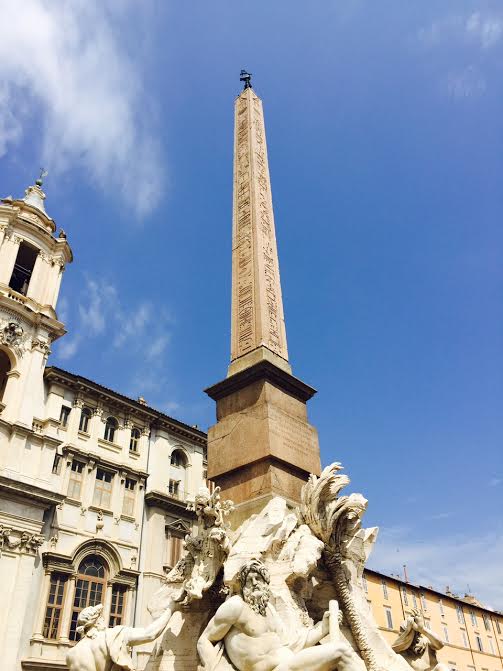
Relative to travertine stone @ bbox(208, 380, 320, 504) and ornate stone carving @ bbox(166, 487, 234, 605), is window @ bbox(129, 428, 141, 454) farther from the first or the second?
ornate stone carving @ bbox(166, 487, 234, 605)

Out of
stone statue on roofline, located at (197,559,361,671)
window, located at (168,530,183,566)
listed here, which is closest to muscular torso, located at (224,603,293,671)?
stone statue on roofline, located at (197,559,361,671)

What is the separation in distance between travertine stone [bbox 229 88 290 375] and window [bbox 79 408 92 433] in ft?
47.6

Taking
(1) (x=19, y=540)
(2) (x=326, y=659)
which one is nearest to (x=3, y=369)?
(1) (x=19, y=540)

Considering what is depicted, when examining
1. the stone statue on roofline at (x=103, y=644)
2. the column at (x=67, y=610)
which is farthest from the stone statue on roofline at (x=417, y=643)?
the column at (x=67, y=610)

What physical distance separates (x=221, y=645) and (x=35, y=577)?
1631 cm

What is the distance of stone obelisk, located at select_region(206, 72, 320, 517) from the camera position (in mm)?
7426

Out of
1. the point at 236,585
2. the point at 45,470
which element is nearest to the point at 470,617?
the point at 45,470

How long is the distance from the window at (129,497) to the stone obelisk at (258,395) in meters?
15.4

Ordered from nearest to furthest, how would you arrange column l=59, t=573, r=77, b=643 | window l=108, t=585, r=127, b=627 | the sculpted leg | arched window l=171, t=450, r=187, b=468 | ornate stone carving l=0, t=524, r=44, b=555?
1. the sculpted leg
2. ornate stone carving l=0, t=524, r=44, b=555
3. column l=59, t=573, r=77, b=643
4. window l=108, t=585, r=127, b=627
5. arched window l=171, t=450, r=187, b=468

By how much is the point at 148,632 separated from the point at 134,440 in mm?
19352

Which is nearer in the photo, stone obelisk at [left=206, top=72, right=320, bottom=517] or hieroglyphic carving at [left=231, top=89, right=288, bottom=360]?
stone obelisk at [left=206, top=72, right=320, bottom=517]

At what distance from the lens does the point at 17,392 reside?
68.2 feet

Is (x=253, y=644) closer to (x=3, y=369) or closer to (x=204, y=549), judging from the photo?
(x=204, y=549)

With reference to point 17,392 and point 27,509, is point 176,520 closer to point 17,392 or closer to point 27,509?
point 27,509
